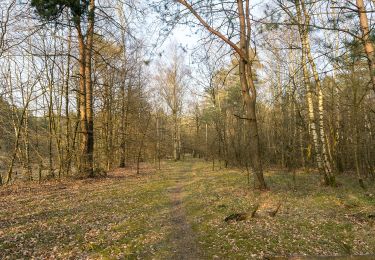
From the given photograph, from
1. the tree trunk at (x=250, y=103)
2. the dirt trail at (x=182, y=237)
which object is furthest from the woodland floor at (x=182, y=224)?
the tree trunk at (x=250, y=103)

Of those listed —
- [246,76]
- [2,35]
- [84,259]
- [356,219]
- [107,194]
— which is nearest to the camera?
[84,259]

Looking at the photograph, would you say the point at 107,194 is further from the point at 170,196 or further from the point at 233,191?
the point at 233,191

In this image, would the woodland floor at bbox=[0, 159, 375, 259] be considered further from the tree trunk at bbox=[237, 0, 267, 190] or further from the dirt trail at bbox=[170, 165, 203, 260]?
the tree trunk at bbox=[237, 0, 267, 190]

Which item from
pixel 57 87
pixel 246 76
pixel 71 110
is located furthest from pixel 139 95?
pixel 246 76

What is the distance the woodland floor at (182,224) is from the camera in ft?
19.6

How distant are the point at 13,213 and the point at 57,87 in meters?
11.2

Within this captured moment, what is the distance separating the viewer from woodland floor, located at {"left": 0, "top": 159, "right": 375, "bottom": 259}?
598 cm

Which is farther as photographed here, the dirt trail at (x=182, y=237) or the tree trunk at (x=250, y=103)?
the tree trunk at (x=250, y=103)

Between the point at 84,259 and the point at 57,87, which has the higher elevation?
the point at 57,87

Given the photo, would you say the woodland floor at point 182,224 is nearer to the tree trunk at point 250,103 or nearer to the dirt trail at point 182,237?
the dirt trail at point 182,237

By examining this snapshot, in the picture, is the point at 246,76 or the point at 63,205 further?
the point at 246,76

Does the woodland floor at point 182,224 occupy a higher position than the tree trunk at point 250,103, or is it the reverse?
the tree trunk at point 250,103

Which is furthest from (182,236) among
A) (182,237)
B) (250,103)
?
(250,103)

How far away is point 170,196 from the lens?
12.0 m
